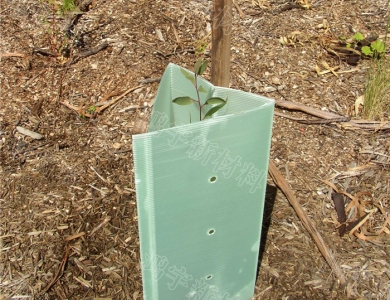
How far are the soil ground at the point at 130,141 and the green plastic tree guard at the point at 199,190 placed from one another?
47 centimetres

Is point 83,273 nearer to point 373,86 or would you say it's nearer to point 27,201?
point 27,201

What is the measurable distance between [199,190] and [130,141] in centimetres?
131

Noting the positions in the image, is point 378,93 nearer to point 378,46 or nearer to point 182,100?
Result: point 378,46

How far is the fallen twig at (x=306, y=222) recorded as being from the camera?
218 centimetres

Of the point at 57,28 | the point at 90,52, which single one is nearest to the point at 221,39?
the point at 90,52

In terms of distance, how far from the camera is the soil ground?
2176mm

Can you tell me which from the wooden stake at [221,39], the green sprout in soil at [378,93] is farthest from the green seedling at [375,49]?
the wooden stake at [221,39]

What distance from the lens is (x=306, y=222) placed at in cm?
232

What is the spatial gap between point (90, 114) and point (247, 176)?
5.22 feet

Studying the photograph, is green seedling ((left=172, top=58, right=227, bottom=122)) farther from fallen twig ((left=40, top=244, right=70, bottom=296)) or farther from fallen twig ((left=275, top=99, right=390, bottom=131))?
fallen twig ((left=275, top=99, right=390, bottom=131))

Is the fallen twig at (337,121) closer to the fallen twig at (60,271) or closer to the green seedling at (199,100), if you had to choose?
the green seedling at (199,100)

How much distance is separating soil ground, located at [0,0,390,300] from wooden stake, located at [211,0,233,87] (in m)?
0.84

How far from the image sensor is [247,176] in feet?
5.07

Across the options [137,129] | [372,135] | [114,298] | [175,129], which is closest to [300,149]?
[372,135]
